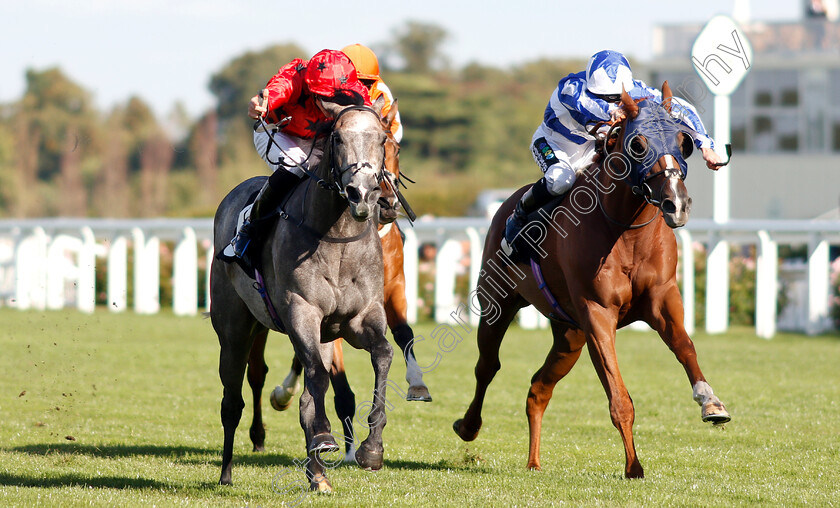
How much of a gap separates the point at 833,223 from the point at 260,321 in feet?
26.7

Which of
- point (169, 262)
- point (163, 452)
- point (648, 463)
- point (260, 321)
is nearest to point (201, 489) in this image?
point (260, 321)

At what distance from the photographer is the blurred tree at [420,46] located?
63156mm

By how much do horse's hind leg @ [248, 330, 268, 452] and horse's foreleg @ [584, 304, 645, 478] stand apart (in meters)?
2.02

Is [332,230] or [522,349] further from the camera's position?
[522,349]

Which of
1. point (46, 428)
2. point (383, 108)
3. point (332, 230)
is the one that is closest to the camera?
point (332, 230)

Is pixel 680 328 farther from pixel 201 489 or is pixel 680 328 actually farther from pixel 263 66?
pixel 263 66

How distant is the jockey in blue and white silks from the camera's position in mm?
5141

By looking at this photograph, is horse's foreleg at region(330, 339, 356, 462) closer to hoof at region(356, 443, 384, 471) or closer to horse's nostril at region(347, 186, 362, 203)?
hoof at region(356, 443, 384, 471)

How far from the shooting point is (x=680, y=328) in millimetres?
4961

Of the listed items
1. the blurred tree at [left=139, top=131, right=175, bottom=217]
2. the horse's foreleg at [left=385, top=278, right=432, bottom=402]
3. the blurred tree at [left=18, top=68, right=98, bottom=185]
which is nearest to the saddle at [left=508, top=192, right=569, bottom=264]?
the horse's foreleg at [left=385, top=278, right=432, bottom=402]

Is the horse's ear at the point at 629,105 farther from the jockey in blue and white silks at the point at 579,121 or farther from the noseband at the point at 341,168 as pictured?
the noseband at the point at 341,168

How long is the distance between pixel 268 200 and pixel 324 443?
1295mm

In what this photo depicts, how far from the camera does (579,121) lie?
554 centimetres

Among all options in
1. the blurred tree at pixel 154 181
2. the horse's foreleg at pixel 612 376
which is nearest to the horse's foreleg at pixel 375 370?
the horse's foreleg at pixel 612 376
